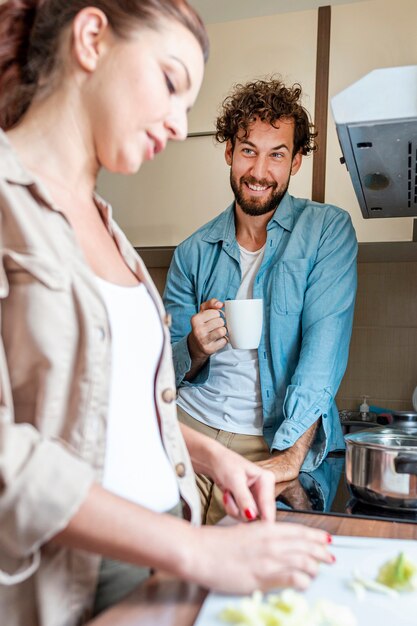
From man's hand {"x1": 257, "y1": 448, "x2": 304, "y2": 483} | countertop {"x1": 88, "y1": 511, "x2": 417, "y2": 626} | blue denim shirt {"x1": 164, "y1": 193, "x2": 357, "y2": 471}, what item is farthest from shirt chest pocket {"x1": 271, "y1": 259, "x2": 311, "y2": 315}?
countertop {"x1": 88, "y1": 511, "x2": 417, "y2": 626}

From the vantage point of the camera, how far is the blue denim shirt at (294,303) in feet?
4.82

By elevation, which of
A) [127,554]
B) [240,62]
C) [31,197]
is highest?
[240,62]

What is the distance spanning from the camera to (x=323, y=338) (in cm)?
151

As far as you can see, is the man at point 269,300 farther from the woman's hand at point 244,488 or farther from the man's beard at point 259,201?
the woman's hand at point 244,488

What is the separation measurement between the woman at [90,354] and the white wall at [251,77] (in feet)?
5.26

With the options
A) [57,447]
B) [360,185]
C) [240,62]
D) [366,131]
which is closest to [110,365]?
[57,447]

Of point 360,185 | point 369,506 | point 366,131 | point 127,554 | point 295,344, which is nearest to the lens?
point 127,554

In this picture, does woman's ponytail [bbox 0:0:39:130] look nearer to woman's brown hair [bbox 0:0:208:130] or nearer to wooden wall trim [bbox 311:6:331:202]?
woman's brown hair [bbox 0:0:208:130]

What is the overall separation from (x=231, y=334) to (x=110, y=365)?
79cm

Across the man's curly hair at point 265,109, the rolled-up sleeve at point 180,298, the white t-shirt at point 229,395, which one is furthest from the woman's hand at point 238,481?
the man's curly hair at point 265,109

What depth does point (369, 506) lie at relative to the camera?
807mm

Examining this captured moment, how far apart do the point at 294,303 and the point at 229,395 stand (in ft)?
0.95

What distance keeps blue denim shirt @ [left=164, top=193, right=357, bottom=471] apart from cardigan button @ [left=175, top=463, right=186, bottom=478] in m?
0.75

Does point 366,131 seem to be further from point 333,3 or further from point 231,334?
point 333,3
